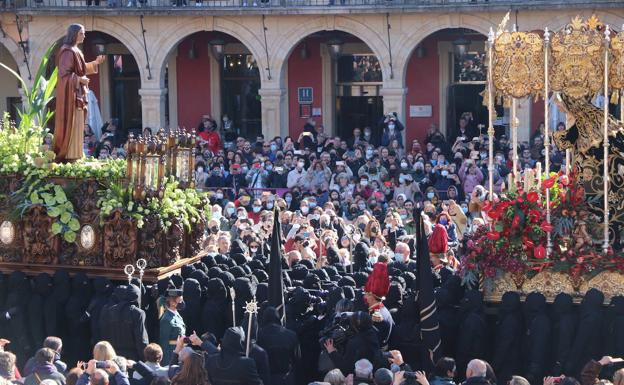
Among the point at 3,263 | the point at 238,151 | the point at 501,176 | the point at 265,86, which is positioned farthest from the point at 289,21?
the point at 3,263

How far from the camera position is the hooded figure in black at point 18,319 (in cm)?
1605

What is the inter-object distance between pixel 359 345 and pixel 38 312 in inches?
172

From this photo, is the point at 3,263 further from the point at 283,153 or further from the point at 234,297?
the point at 283,153

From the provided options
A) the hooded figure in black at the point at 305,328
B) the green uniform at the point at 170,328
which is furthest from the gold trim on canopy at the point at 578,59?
the green uniform at the point at 170,328

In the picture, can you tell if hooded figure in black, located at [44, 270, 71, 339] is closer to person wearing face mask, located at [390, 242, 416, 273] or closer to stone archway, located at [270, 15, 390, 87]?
person wearing face mask, located at [390, 242, 416, 273]

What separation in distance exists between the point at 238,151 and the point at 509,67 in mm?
13498

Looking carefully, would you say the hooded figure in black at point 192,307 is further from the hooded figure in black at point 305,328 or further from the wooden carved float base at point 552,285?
the wooden carved float base at point 552,285

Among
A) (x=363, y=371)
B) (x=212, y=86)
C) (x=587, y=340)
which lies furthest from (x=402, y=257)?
(x=212, y=86)

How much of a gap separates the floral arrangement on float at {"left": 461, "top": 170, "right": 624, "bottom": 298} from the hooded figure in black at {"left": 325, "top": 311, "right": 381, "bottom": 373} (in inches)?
75.9

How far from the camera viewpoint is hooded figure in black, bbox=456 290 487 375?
1462cm

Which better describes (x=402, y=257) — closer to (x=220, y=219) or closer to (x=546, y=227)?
(x=546, y=227)

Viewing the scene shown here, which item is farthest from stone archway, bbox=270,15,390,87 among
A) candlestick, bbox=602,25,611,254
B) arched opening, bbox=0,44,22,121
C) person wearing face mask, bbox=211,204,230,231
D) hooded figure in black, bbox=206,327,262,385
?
hooded figure in black, bbox=206,327,262,385

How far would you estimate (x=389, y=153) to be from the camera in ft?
90.7

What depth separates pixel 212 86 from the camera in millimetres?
33656
